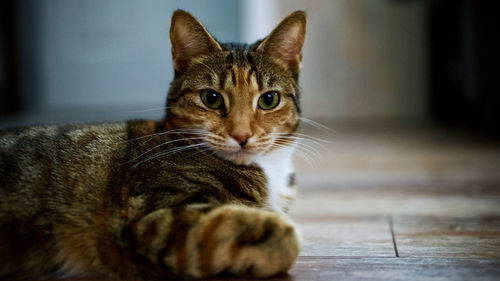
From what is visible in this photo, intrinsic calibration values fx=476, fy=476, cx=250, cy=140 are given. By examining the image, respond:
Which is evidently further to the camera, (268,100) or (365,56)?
(365,56)

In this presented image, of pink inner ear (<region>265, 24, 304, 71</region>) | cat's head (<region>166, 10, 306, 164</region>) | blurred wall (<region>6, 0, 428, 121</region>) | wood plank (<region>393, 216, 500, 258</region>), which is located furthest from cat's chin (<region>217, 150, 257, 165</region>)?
blurred wall (<region>6, 0, 428, 121</region>)

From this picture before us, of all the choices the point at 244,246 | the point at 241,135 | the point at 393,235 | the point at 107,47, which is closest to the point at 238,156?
the point at 241,135

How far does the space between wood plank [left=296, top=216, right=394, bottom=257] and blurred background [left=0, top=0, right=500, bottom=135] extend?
3.05m

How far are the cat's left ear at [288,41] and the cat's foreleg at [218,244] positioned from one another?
25.1 inches

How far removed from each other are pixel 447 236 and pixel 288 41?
773 mm

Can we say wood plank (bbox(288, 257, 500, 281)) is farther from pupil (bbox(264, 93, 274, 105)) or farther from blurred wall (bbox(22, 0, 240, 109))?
blurred wall (bbox(22, 0, 240, 109))


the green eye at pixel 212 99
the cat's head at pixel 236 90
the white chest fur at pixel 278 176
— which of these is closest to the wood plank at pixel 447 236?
the white chest fur at pixel 278 176

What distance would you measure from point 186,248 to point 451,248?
0.73m

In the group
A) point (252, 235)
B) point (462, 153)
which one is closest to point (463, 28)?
point (462, 153)

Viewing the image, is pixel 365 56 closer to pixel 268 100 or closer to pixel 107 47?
pixel 107 47

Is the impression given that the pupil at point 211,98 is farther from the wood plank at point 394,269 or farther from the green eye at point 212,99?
the wood plank at point 394,269

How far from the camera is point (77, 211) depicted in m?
1.17

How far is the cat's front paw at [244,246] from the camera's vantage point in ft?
3.40

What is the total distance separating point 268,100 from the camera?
1.42 meters
